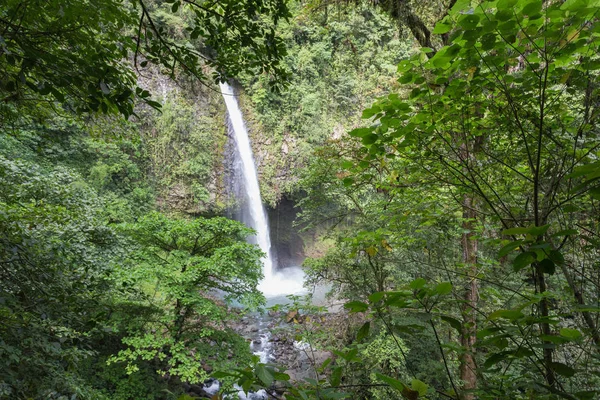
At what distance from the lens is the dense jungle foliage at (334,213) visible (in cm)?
94

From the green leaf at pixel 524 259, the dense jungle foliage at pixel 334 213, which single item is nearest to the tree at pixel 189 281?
the dense jungle foliage at pixel 334 213

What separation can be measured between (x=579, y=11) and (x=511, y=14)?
157 millimetres

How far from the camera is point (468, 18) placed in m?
0.90

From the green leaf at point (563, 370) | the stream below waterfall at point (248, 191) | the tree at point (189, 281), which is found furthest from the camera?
the stream below waterfall at point (248, 191)

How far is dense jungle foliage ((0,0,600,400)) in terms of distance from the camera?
94 cm

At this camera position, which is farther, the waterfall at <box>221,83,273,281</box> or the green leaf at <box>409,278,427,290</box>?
the waterfall at <box>221,83,273,281</box>

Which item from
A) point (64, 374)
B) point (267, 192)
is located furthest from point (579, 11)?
point (267, 192)

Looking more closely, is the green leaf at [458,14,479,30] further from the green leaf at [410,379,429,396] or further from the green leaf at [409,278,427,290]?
the green leaf at [410,379,429,396]

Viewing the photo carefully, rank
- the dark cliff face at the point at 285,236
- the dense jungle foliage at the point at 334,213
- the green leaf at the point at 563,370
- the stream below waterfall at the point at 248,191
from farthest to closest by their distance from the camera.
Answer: the dark cliff face at the point at 285,236, the stream below waterfall at the point at 248,191, the dense jungle foliage at the point at 334,213, the green leaf at the point at 563,370

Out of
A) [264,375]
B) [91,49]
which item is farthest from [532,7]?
[91,49]

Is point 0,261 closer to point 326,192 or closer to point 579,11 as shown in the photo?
point 579,11

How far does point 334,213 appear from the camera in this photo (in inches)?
283

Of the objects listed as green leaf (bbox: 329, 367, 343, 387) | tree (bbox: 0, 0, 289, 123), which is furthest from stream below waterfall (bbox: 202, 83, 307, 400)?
green leaf (bbox: 329, 367, 343, 387)

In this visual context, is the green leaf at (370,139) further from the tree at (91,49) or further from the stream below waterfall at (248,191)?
the stream below waterfall at (248,191)
